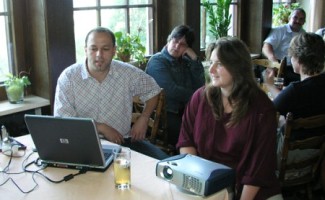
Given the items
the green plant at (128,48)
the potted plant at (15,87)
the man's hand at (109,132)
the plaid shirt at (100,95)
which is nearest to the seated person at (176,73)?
the green plant at (128,48)

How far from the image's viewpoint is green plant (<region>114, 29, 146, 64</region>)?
10.6 ft

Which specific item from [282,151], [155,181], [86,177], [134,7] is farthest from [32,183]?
[134,7]

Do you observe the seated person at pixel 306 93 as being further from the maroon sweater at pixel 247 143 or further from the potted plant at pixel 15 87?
the potted plant at pixel 15 87

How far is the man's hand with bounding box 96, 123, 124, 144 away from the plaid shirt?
0.27 ft

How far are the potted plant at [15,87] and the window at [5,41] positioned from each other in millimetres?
97

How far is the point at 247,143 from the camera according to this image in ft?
5.96

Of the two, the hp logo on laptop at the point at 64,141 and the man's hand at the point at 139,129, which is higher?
the hp logo on laptop at the point at 64,141

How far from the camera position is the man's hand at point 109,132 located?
2287 mm

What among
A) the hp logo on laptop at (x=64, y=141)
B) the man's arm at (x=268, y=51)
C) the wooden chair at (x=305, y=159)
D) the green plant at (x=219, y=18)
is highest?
the green plant at (x=219, y=18)

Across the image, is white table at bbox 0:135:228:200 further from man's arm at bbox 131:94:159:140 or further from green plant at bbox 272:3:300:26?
green plant at bbox 272:3:300:26

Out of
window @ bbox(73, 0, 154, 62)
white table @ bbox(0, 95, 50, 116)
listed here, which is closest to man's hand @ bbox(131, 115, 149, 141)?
white table @ bbox(0, 95, 50, 116)

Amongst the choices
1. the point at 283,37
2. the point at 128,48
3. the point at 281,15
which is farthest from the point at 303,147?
the point at 281,15

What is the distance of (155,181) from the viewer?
1557mm

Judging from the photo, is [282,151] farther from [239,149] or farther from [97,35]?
[97,35]
